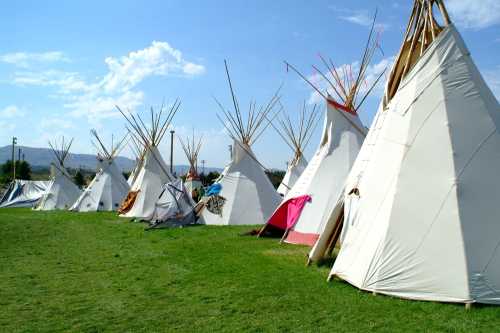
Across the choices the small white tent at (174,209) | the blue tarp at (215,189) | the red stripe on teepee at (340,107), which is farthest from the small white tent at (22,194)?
the red stripe on teepee at (340,107)

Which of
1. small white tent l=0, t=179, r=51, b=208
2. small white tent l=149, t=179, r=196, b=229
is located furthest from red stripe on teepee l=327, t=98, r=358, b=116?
small white tent l=0, t=179, r=51, b=208

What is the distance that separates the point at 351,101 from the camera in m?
11.7

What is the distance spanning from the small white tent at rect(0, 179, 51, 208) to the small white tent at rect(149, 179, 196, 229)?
623 inches

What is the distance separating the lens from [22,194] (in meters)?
29.3

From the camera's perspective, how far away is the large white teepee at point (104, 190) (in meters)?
23.0

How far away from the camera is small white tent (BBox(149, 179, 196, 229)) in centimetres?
1525

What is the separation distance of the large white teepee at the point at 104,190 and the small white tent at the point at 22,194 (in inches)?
273

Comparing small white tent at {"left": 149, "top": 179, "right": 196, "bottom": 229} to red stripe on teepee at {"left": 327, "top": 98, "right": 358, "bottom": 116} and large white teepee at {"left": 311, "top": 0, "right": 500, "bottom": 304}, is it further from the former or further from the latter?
large white teepee at {"left": 311, "top": 0, "right": 500, "bottom": 304}

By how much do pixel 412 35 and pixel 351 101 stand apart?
421 centimetres

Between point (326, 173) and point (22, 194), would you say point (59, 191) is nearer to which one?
point (22, 194)

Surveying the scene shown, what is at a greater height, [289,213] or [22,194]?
[289,213]

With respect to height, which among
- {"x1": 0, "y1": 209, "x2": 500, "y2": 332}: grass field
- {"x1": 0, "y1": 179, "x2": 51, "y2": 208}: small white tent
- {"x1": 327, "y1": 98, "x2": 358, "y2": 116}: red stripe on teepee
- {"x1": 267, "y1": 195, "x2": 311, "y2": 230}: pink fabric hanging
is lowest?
{"x1": 0, "y1": 179, "x2": 51, "y2": 208}: small white tent

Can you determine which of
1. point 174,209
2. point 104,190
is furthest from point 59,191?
point 174,209

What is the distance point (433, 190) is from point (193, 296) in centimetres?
345
